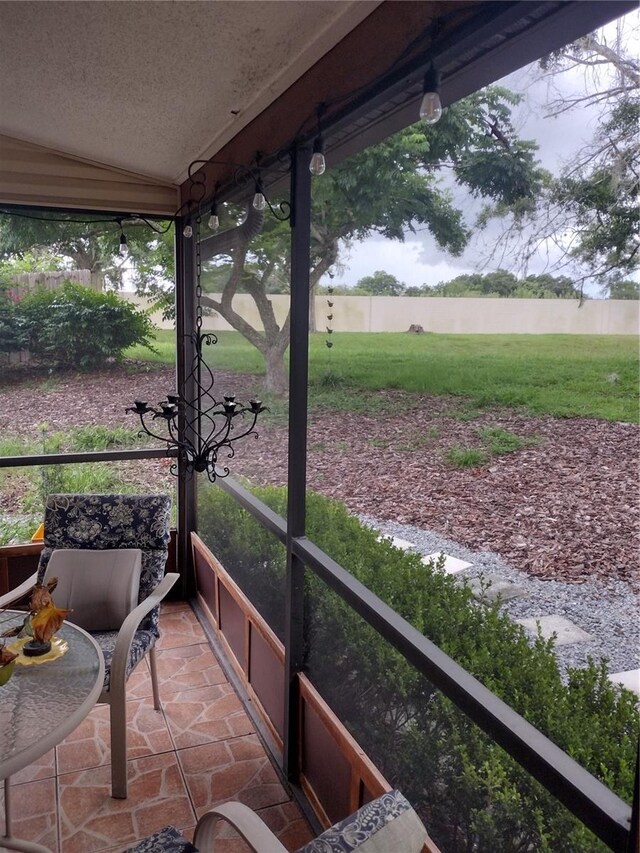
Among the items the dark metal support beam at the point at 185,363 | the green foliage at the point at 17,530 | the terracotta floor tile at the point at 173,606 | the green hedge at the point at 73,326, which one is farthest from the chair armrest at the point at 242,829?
the green hedge at the point at 73,326

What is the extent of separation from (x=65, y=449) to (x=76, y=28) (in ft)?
9.12

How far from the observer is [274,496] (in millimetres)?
2945

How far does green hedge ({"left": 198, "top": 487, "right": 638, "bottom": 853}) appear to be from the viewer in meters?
1.25

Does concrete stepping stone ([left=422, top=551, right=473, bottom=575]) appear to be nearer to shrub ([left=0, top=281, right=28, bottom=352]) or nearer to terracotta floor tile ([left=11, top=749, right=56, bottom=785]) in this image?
terracotta floor tile ([left=11, top=749, right=56, bottom=785])

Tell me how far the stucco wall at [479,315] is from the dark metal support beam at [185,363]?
162 centimetres

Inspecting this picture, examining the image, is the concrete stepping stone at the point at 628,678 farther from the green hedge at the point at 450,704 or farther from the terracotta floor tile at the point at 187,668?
the terracotta floor tile at the point at 187,668

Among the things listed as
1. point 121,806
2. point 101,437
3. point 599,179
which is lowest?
point 121,806

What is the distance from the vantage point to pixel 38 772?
8.78ft

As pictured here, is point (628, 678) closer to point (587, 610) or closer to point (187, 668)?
point (587, 610)

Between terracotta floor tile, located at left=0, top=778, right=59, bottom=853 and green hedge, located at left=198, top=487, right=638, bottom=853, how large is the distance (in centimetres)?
113

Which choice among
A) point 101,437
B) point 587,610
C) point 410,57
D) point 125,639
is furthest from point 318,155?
point 101,437

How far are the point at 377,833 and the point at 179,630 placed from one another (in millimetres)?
3204

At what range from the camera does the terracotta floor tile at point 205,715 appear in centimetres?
296

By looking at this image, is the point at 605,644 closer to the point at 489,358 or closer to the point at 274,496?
the point at 489,358
